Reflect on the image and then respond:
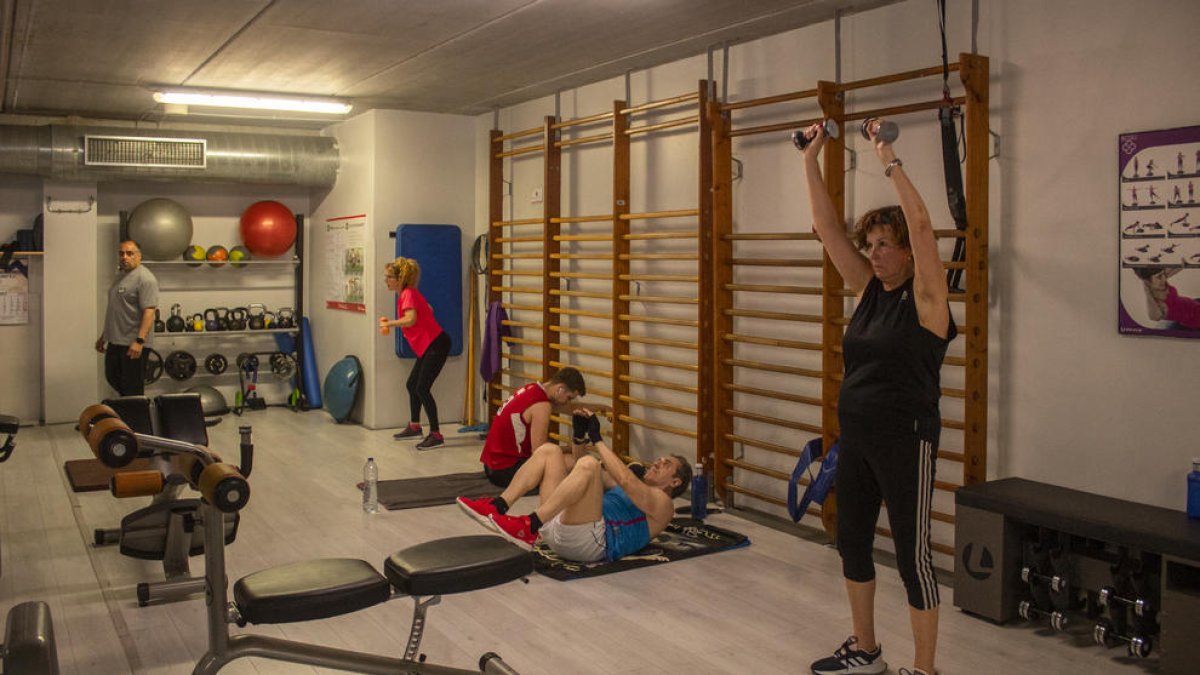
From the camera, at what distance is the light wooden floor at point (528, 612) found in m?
3.40

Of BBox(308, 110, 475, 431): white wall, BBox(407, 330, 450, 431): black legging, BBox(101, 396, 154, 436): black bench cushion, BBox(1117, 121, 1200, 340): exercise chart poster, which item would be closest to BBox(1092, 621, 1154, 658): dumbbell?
BBox(1117, 121, 1200, 340): exercise chart poster

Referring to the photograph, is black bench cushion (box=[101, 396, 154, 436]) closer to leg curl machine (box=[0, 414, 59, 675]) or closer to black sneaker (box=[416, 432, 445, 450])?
leg curl machine (box=[0, 414, 59, 675])

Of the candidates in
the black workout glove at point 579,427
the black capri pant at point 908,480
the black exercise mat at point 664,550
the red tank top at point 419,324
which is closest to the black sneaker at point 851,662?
the black capri pant at point 908,480

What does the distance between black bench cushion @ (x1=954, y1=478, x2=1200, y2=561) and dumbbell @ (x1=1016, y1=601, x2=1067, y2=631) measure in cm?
32

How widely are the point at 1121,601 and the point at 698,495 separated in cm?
214

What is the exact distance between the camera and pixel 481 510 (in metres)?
4.96

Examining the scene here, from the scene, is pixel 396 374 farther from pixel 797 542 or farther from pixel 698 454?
pixel 797 542

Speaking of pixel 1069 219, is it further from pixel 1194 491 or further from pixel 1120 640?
pixel 1120 640

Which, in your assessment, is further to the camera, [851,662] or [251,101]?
[251,101]

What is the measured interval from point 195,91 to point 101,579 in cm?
385

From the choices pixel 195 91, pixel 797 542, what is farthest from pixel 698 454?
Answer: pixel 195 91

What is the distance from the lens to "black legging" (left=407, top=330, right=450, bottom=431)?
7266 millimetres

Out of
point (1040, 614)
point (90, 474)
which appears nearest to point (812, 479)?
point (1040, 614)

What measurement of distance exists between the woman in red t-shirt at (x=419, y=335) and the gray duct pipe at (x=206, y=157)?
162 cm
